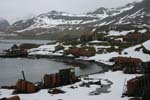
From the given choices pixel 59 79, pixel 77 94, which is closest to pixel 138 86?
pixel 77 94

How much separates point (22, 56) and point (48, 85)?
86.3 meters

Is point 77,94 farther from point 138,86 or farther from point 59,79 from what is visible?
point 59,79

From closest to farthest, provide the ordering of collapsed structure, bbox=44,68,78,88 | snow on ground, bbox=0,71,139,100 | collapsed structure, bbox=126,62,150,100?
1. collapsed structure, bbox=126,62,150,100
2. snow on ground, bbox=0,71,139,100
3. collapsed structure, bbox=44,68,78,88

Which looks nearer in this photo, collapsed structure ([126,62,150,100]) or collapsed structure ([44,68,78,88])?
collapsed structure ([126,62,150,100])

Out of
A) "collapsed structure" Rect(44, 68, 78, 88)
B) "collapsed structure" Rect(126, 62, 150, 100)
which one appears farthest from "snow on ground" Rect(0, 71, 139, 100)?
"collapsed structure" Rect(44, 68, 78, 88)

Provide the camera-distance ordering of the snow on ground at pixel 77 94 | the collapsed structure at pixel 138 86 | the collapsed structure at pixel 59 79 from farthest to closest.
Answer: the collapsed structure at pixel 59 79 < the snow on ground at pixel 77 94 < the collapsed structure at pixel 138 86

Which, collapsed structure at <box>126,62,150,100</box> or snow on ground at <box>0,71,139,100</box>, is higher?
collapsed structure at <box>126,62,150,100</box>

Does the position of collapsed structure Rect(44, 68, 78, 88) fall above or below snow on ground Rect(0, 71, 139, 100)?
above

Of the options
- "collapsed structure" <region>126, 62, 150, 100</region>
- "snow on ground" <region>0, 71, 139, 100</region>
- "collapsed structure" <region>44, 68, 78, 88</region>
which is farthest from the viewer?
"collapsed structure" <region>44, 68, 78, 88</region>

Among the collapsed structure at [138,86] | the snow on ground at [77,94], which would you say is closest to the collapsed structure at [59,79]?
the snow on ground at [77,94]

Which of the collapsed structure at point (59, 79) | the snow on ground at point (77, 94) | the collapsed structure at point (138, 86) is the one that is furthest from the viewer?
the collapsed structure at point (59, 79)

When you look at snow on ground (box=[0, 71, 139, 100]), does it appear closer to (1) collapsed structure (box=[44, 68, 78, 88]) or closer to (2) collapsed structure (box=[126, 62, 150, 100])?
(2) collapsed structure (box=[126, 62, 150, 100])

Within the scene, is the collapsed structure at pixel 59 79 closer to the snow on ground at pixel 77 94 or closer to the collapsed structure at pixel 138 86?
the snow on ground at pixel 77 94

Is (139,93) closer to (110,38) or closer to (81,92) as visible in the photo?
(81,92)
